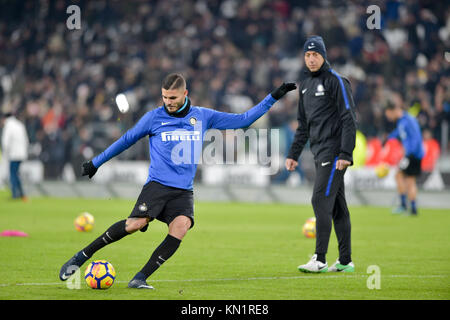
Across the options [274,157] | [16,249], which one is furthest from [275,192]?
[16,249]

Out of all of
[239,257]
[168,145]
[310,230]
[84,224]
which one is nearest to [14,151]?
[84,224]

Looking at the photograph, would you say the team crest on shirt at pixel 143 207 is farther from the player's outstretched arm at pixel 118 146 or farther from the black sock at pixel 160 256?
the player's outstretched arm at pixel 118 146

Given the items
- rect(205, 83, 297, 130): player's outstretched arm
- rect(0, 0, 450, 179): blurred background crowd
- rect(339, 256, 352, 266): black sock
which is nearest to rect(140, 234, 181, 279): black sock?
rect(205, 83, 297, 130): player's outstretched arm

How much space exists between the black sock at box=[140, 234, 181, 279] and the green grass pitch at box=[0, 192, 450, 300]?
21 centimetres

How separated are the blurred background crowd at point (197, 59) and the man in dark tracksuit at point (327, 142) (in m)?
13.4

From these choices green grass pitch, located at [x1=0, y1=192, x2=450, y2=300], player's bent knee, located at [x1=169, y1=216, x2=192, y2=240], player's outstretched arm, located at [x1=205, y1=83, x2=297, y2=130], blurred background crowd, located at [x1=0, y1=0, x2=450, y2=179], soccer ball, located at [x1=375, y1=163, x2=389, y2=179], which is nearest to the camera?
green grass pitch, located at [x1=0, y1=192, x2=450, y2=300]

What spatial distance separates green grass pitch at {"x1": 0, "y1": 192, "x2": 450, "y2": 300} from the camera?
791cm

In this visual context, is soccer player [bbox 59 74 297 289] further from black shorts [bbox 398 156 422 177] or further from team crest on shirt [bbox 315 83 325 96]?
black shorts [bbox 398 156 422 177]

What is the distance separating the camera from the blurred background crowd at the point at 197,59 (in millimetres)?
24734

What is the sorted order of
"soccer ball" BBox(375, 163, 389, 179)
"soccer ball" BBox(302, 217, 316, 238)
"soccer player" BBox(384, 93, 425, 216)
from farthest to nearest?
"soccer ball" BBox(375, 163, 389, 179) → "soccer player" BBox(384, 93, 425, 216) → "soccer ball" BBox(302, 217, 316, 238)

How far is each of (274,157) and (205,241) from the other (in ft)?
36.9

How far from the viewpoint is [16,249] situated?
11.6 meters

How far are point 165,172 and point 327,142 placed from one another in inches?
86.2

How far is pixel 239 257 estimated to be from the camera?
11.1 meters
